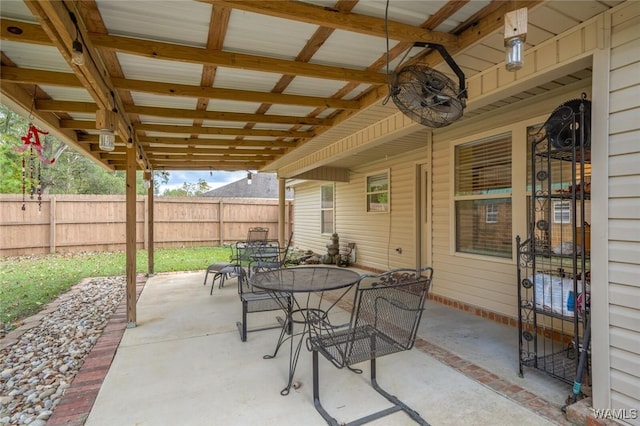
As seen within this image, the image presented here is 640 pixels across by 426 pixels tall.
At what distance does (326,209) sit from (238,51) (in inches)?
286

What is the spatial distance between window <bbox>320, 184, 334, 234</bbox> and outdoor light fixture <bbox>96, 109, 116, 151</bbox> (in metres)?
6.58

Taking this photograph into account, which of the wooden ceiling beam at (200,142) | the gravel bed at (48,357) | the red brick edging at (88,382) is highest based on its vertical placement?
the wooden ceiling beam at (200,142)

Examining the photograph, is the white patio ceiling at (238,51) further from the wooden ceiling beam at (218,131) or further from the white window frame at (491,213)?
the white window frame at (491,213)

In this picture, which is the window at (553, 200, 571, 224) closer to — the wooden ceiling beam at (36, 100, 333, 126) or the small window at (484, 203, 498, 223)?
the small window at (484, 203, 498, 223)

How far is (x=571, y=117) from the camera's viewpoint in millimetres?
2152

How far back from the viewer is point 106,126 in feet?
9.64

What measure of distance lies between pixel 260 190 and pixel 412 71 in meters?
22.5

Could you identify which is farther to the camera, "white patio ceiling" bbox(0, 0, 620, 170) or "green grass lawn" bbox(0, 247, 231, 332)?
"green grass lawn" bbox(0, 247, 231, 332)

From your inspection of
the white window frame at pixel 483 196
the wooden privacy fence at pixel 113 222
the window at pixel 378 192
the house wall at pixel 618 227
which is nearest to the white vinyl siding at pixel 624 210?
the house wall at pixel 618 227

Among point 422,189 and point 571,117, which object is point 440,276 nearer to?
point 422,189

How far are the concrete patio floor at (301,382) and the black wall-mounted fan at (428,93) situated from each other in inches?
76.3

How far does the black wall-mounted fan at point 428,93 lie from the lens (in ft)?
6.94

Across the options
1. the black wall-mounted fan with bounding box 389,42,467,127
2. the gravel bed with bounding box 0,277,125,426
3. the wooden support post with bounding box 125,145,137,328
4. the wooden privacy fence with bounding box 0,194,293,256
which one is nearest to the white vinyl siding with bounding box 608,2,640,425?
the black wall-mounted fan with bounding box 389,42,467,127

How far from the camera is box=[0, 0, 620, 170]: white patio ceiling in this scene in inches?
76.7
